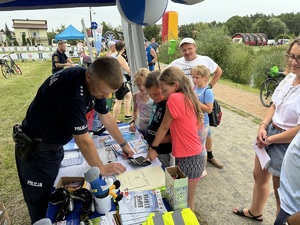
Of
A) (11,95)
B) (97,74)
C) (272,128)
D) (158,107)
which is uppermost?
(97,74)

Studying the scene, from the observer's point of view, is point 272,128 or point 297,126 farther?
point 272,128

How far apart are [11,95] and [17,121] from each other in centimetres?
280

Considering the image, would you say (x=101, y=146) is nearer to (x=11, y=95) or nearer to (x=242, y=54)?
(x=11, y=95)

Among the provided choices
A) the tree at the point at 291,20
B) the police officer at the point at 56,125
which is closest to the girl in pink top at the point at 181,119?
the police officer at the point at 56,125

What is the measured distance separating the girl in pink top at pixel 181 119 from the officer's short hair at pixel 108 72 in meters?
0.41

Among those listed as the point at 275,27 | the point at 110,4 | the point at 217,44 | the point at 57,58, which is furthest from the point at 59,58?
the point at 275,27

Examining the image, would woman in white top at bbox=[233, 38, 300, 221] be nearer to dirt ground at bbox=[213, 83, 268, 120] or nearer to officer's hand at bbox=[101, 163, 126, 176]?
officer's hand at bbox=[101, 163, 126, 176]

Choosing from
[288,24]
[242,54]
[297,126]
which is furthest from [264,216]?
[288,24]

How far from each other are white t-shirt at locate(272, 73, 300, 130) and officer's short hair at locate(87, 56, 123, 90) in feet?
3.79

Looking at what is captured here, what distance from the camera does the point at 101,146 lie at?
1.99 metres

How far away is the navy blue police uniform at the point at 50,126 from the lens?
4.23ft

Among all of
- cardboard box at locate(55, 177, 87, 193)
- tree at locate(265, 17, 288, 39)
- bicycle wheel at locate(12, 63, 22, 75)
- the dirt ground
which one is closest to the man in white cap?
cardboard box at locate(55, 177, 87, 193)

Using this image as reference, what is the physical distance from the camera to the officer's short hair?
1.27 metres

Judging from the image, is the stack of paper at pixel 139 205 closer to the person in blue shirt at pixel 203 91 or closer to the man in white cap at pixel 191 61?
the person in blue shirt at pixel 203 91
